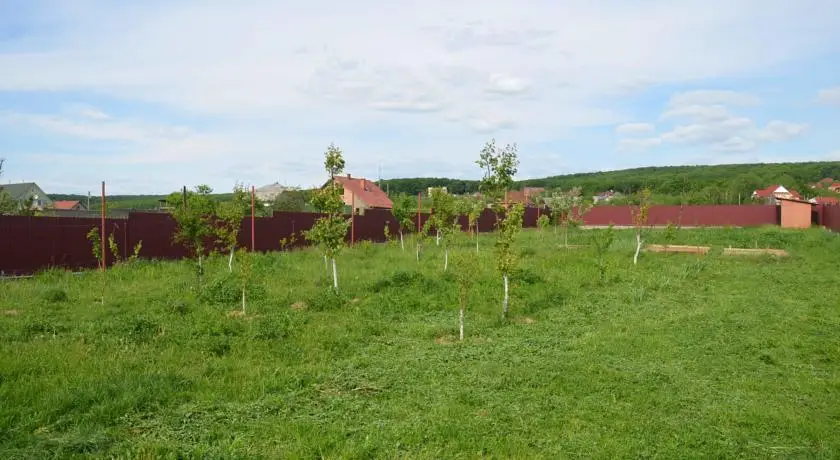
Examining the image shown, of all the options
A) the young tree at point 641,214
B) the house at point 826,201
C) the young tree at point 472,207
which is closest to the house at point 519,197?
the young tree at point 472,207

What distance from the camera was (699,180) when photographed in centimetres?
7650

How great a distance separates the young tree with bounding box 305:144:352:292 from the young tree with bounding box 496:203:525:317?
9.38 feet

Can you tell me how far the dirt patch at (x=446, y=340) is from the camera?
24.7 ft

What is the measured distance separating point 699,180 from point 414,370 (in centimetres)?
7893

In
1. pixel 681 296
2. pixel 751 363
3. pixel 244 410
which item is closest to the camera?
pixel 244 410

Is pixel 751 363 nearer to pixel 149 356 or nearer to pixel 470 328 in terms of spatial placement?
pixel 470 328

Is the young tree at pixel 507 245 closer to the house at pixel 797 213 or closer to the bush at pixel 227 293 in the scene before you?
the bush at pixel 227 293

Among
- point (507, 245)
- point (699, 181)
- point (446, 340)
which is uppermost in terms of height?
point (699, 181)

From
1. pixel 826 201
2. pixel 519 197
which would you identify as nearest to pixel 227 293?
pixel 519 197

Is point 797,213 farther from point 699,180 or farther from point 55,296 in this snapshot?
point 699,180

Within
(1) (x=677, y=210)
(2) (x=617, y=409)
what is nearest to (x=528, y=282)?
(2) (x=617, y=409)

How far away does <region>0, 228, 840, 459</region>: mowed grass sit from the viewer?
432 centimetres

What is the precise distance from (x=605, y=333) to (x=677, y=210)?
125 ft

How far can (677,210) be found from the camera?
4288 centimetres
